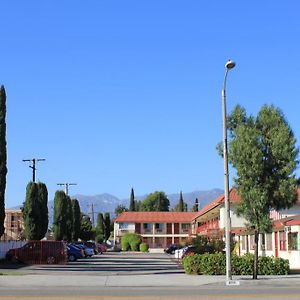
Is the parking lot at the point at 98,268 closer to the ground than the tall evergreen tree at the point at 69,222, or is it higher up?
closer to the ground

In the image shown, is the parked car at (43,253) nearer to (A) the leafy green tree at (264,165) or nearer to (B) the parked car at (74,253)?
(B) the parked car at (74,253)

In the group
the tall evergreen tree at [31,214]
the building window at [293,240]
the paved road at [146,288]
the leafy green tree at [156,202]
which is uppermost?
the leafy green tree at [156,202]

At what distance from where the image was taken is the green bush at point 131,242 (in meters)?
92.6

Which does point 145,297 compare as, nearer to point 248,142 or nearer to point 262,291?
point 262,291

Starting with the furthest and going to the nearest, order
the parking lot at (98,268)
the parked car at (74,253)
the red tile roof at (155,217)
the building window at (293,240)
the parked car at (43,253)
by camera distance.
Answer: the red tile roof at (155,217) → the parked car at (74,253) → the parked car at (43,253) → the building window at (293,240) → the parking lot at (98,268)

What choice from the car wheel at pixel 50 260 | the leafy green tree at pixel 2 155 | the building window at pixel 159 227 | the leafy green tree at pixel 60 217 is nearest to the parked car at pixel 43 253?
the car wheel at pixel 50 260

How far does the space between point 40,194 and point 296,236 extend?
78.0ft

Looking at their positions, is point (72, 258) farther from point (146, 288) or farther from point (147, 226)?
point (147, 226)

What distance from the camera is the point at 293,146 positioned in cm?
2700

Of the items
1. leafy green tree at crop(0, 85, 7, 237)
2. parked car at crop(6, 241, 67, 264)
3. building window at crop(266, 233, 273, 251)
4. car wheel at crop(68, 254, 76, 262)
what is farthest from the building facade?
leafy green tree at crop(0, 85, 7, 237)

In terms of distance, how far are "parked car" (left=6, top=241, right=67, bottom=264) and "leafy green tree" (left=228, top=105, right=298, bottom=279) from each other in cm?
1877

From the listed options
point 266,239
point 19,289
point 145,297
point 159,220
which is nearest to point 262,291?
point 145,297

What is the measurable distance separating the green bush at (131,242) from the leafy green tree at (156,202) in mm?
53400

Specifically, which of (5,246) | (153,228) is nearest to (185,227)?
(153,228)
